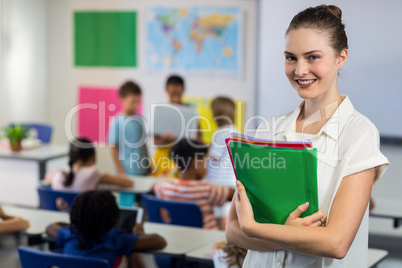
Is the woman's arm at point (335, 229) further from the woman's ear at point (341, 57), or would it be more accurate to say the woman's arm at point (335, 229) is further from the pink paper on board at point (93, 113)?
the pink paper on board at point (93, 113)

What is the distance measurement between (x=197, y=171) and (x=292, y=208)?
214 cm

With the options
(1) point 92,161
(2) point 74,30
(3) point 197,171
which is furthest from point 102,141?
(3) point 197,171

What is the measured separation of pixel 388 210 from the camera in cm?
356

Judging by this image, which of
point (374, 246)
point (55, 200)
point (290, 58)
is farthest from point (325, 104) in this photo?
point (374, 246)

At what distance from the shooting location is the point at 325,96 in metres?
1.44

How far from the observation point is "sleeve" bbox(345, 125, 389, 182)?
133cm

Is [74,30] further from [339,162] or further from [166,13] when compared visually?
[339,162]

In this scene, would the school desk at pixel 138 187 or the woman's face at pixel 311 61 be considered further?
the school desk at pixel 138 187

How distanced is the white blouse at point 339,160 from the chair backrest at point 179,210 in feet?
5.70

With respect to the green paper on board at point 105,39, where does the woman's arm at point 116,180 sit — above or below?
below

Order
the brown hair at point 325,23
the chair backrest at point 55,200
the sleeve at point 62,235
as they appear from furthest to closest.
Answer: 1. the chair backrest at point 55,200
2. the sleeve at point 62,235
3. the brown hair at point 325,23

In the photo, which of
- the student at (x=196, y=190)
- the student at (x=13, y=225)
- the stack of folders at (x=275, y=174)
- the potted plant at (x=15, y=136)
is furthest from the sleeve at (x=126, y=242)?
the potted plant at (x=15, y=136)

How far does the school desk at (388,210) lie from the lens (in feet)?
11.4

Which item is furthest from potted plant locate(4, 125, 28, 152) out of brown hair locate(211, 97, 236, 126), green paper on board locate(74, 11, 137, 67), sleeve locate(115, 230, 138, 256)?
sleeve locate(115, 230, 138, 256)
